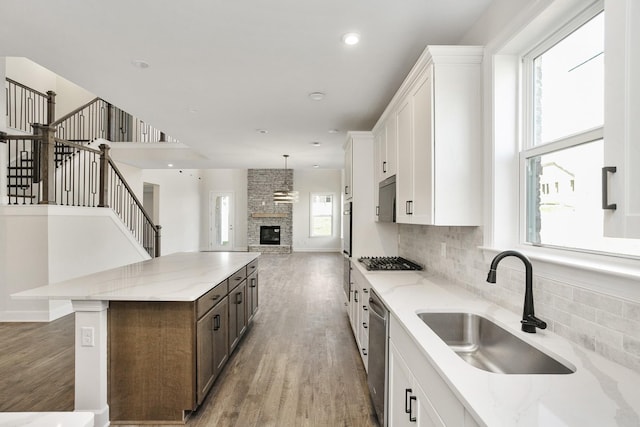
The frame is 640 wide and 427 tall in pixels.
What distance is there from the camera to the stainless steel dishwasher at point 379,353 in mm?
1923

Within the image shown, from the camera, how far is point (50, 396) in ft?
8.04

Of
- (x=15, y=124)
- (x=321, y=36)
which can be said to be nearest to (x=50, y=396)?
(x=321, y=36)

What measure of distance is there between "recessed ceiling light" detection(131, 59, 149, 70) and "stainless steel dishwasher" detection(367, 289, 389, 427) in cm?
268

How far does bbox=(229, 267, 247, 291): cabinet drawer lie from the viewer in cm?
306

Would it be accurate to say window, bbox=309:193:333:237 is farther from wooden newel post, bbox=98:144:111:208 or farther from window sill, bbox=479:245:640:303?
window sill, bbox=479:245:640:303

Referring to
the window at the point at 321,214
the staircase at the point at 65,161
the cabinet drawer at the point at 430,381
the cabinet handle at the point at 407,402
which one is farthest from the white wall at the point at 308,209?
the cabinet handle at the point at 407,402

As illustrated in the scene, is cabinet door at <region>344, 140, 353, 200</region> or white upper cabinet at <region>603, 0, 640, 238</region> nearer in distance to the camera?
white upper cabinet at <region>603, 0, 640, 238</region>

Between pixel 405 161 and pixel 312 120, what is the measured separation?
2.23 metres

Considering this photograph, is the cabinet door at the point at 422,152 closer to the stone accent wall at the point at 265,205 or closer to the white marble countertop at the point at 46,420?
the white marble countertop at the point at 46,420

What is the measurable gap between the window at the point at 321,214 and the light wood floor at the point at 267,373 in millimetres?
7452

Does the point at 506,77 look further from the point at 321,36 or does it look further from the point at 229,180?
the point at 229,180

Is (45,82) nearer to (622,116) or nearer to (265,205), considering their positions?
(265,205)

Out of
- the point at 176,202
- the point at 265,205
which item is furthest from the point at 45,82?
the point at 265,205

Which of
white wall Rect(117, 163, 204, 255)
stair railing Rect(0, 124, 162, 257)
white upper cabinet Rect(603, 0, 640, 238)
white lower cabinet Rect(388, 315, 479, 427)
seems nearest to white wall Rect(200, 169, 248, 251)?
white wall Rect(117, 163, 204, 255)
